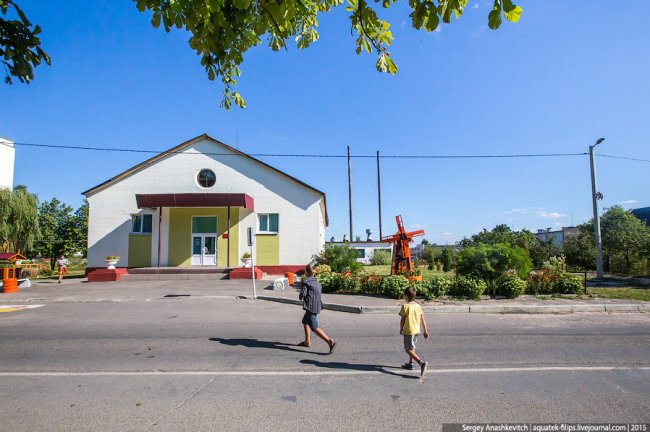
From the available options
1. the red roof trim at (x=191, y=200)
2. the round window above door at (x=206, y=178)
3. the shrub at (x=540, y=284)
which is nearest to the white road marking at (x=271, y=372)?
the shrub at (x=540, y=284)

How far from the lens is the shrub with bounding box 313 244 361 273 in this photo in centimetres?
1970

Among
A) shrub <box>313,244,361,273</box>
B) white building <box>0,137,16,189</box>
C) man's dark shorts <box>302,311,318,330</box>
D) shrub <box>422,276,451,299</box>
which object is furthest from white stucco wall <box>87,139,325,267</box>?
white building <box>0,137,16,189</box>

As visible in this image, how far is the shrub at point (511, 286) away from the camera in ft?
41.3

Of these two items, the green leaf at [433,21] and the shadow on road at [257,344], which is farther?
the shadow on road at [257,344]

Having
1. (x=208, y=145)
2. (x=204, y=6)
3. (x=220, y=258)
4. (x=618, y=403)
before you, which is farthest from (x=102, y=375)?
(x=208, y=145)

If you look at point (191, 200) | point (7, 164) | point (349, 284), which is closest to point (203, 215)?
point (191, 200)

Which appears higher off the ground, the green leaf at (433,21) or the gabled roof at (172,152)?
the gabled roof at (172,152)

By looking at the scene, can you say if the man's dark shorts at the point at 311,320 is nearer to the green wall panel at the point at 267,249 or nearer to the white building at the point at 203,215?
the white building at the point at 203,215

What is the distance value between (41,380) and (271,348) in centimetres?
338

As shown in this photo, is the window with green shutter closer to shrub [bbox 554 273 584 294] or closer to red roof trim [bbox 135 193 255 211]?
red roof trim [bbox 135 193 255 211]

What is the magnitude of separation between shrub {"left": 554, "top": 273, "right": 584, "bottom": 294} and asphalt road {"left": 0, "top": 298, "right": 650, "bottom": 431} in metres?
4.49

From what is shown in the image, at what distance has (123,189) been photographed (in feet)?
81.9

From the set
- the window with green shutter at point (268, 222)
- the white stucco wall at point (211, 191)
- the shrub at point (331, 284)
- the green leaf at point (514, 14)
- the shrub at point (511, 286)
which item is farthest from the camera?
the window with green shutter at point (268, 222)

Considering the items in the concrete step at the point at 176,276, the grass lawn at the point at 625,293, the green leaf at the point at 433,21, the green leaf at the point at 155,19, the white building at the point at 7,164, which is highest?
the white building at the point at 7,164
